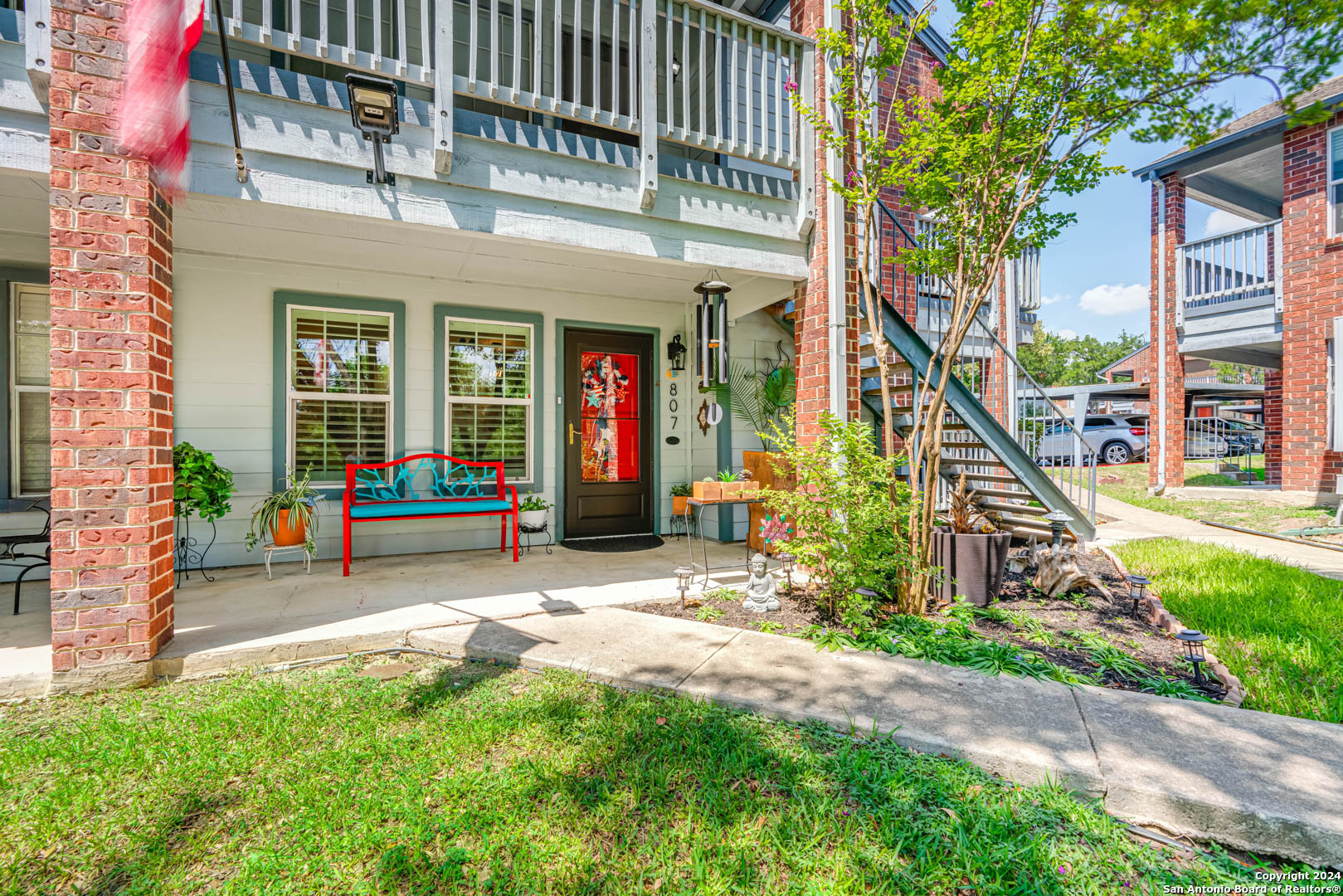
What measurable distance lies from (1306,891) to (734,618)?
233 centimetres

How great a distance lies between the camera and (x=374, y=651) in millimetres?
2990

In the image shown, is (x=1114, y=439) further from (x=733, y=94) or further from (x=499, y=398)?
(x=499, y=398)

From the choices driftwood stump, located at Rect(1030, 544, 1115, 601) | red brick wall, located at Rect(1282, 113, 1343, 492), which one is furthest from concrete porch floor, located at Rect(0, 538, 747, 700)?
red brick wall, located at Rect(1282, 113, 1343, 492)

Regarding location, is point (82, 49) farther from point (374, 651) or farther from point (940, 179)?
point (940, 179)

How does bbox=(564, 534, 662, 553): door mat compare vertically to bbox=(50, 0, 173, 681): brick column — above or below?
below

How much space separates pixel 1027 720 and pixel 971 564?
1713mm

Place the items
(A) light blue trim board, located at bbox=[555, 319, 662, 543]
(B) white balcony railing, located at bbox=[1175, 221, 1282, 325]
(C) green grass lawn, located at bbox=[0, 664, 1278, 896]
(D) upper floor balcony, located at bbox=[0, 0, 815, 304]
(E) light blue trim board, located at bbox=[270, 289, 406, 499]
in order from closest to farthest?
(C) green grass lawn, located at bbox=[0, 664, 1278, 896] → (D) upper floor balcony, located at bbox=[0, 0, 815, 304] → (E) light blue trim board, located at bbox=[270, 289, 406, 499] → (A) light blue trim board, located at bbox=[555, 319, 662, 543] → (B) white balcony railing, located at bbox=[1175, 221, 1282, 325]

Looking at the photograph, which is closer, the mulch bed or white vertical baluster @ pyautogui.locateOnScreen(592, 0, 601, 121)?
the mulch bed

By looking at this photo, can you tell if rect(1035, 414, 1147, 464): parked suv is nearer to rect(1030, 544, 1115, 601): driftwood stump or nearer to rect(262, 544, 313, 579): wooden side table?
rect(1030, 544, 1115, 601): driftwood stump

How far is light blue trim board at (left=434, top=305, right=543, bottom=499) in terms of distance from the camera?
208 inches

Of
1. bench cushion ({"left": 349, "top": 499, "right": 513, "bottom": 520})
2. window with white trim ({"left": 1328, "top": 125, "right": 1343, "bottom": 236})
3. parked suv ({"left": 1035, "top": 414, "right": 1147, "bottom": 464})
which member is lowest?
bench cushion ({"left": 349, "top": 499, "right": 513, "bottom": 520})

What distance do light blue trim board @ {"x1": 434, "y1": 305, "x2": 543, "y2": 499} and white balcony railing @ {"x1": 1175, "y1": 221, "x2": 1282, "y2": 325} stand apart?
1027 cm

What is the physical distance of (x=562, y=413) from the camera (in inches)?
227

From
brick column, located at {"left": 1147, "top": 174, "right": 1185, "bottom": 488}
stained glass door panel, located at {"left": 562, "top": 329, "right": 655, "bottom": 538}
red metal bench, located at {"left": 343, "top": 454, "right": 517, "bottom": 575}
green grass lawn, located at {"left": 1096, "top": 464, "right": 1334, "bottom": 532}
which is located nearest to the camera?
red metal bench, located at {"left": 343, "top": 454, "right": 517, "bottom": 575}
